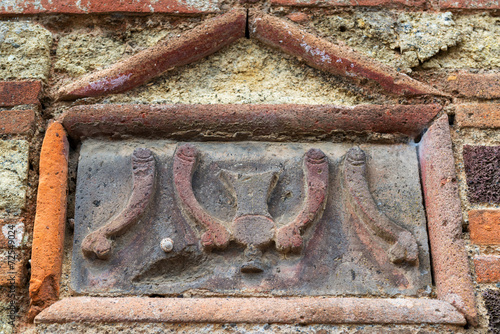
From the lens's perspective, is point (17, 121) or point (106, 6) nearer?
point (17, 121)

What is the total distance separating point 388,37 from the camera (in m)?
2.10

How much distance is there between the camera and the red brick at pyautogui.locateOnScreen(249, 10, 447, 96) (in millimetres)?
2002

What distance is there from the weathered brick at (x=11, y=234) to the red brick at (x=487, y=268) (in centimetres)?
147

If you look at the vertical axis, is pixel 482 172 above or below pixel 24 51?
below

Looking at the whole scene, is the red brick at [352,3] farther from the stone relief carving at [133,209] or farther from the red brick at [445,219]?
the stone relief carving at [133,209]

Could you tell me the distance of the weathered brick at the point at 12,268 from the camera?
5.69ft

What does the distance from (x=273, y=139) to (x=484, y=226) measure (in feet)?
2.52

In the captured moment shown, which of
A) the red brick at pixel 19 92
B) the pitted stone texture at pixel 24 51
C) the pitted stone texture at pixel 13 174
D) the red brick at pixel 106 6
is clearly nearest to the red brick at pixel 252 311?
the pitted stone texture at pixel 13 174

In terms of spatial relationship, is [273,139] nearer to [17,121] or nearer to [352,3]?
[352,3]

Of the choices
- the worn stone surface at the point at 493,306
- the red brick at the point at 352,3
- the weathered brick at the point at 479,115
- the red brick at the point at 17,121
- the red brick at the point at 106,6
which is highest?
the red brick at the point at 106,6

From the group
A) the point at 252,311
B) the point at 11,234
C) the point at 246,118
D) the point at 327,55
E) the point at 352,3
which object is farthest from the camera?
the point at 352,3

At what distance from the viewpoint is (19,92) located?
1.99m

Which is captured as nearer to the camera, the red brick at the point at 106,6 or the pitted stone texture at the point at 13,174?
the pitted stone texture at the point at 13,174

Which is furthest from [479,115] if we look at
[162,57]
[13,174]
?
[13,174]
